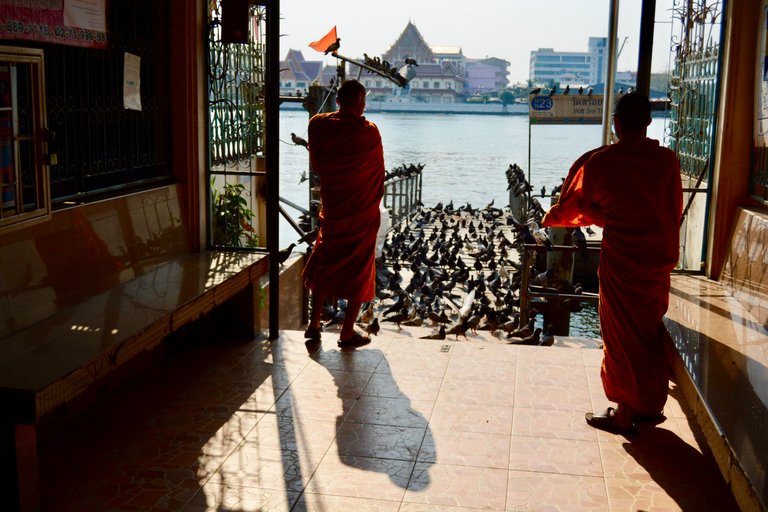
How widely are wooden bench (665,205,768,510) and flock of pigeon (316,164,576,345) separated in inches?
36.6

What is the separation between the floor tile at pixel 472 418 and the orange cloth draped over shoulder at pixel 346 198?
1206 millimetres

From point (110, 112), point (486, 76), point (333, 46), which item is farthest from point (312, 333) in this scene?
point (486, 76)

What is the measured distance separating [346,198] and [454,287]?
5634mm

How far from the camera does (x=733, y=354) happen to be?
3715 mm

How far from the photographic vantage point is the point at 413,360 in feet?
16.4

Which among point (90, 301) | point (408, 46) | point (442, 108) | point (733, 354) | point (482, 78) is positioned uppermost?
point (408, 46)

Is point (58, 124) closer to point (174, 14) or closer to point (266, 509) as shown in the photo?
point (174, 14)

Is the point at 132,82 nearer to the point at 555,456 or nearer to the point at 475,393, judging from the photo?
the point at 475,393

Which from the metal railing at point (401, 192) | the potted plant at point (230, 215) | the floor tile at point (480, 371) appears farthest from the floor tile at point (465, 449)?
the metal railing at point (401, 192)

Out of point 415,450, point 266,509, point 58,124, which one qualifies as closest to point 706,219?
point 415,450

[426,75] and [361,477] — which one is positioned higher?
[426,75]

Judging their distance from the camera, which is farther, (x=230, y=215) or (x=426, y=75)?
(x=426, y=75)

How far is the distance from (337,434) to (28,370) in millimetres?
1419

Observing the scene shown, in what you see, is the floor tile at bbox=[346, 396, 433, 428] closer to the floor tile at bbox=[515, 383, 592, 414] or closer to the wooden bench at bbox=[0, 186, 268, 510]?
the floor tile at bbox=[515, 383, 592, 414]
